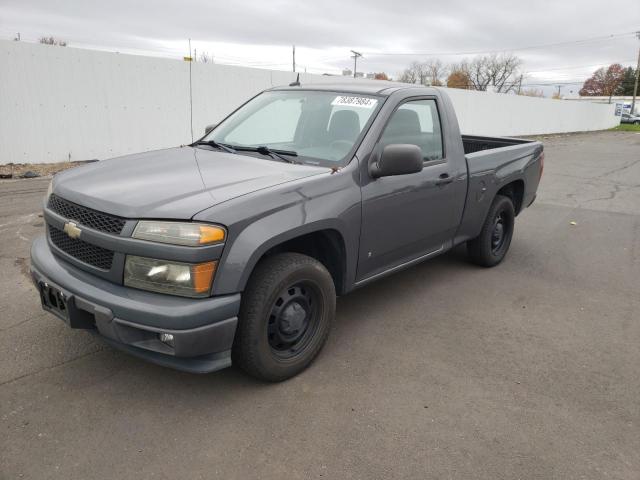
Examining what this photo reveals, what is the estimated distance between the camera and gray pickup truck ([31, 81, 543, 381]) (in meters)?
2.50

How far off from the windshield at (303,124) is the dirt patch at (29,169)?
6.98 meters

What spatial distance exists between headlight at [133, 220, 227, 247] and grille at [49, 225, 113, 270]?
255mm

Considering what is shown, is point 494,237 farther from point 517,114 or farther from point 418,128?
point 517,114

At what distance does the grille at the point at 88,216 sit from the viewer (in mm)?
2588

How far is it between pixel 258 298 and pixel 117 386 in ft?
3.32

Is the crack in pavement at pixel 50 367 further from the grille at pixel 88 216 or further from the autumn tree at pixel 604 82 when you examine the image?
the autumn tree at pixel 604 82

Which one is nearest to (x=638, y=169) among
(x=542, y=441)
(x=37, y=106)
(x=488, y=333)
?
(x=488, y=333)

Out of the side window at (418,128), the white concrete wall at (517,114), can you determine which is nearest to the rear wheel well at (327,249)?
the side window at (418,128)

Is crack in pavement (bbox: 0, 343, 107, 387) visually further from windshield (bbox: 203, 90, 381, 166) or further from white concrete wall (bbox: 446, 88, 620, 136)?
white concrete wall (bbox: 446, 88, 620, 136)

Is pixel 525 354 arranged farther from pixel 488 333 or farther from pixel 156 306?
pixel 156 306

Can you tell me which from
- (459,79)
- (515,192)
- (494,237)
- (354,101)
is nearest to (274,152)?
(354,101)

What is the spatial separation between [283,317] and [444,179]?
1853 mm

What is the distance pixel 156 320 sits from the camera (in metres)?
2.43

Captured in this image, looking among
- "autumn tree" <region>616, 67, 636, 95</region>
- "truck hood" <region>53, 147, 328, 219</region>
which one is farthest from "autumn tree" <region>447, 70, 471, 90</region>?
"truck hood" <region>53, 147, 328, 219</region>
